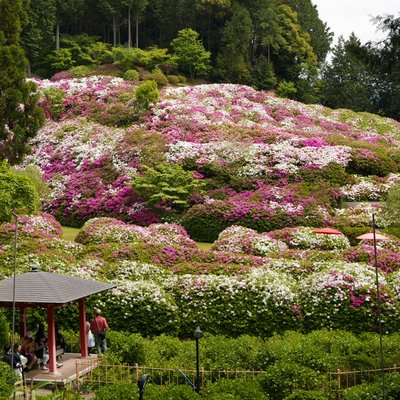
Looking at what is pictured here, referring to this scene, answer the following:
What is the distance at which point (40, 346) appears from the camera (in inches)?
599

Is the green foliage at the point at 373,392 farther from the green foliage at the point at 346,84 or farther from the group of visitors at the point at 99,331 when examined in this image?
the green foliage at the point at 346,84

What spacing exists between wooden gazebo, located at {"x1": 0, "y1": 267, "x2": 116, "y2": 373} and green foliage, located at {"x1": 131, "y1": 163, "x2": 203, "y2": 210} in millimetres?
14467

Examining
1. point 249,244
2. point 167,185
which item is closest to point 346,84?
point 167,185

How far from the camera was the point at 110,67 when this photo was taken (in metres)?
57.7

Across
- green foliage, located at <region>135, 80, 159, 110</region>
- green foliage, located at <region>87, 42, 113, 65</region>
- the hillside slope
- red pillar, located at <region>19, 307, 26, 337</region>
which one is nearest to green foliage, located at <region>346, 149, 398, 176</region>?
the hillside slope

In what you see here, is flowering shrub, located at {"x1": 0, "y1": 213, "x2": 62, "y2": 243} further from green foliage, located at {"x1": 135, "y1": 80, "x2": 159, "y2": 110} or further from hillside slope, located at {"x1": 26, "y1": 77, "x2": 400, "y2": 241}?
green foliage, located at {"x1": 135, "y1": 80, "x2": 159, "y2": 110}

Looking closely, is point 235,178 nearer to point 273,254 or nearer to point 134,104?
Answer: point 273,254

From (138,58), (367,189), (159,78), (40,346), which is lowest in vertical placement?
(40,346)

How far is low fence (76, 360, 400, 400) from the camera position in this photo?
12763 millimetres

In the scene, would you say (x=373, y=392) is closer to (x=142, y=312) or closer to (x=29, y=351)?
(x=142, y=312)

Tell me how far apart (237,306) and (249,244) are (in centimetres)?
588

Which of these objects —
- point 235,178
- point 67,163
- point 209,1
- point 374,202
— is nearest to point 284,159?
point 235,178

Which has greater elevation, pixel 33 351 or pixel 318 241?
pixel 318 241

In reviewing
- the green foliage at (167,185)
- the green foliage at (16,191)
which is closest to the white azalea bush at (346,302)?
the green foliage at (16,191)
